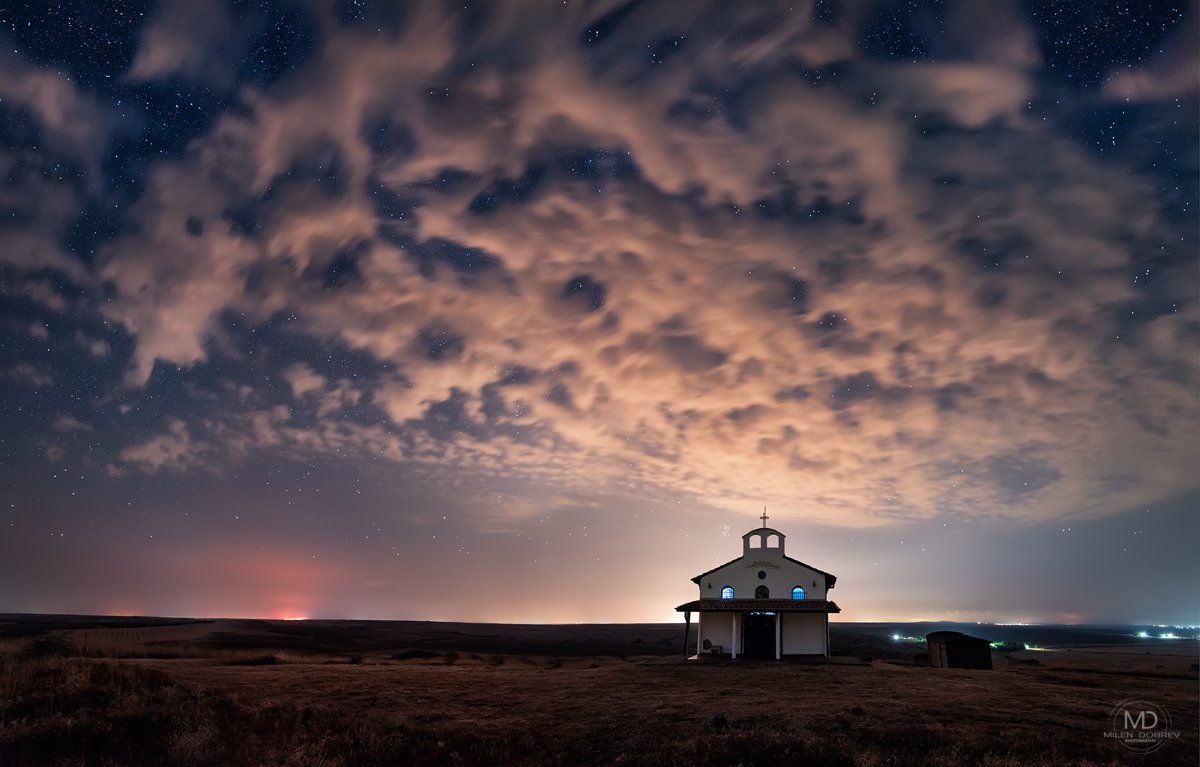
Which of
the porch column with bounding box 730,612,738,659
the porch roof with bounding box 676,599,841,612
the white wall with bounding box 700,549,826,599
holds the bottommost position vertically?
the porch column with bounding box 730,612,738,659

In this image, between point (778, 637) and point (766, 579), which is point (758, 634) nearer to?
point (778, 637)

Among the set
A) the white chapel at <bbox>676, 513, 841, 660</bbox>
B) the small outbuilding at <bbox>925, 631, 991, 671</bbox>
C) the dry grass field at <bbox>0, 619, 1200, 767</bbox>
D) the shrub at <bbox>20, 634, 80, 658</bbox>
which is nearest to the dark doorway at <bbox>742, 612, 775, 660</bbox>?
the white chapel at <bbox>676, 513, 841, 660</bbox>

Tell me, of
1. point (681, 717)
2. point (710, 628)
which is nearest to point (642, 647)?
point (710, 628)

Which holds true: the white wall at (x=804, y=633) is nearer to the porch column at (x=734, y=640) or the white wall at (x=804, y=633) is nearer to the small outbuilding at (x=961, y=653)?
the porch column at (x=734, y=640)

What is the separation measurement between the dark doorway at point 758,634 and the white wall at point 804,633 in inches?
41.7

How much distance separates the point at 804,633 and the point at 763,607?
381 cm

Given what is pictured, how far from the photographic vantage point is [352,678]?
1153 inches

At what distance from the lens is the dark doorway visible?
152ft

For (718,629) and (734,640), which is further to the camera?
(718,629)

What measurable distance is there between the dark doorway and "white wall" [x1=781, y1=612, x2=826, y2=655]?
1.06 m

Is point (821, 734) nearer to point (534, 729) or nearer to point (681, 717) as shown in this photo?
point (681, 717)

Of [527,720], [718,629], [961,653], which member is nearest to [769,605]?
[718,629]

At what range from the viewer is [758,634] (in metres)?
46.9

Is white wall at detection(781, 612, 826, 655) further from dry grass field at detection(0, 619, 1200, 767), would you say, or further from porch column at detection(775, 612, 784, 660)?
dry grass field at detection(0, 619, 1200, 767)
